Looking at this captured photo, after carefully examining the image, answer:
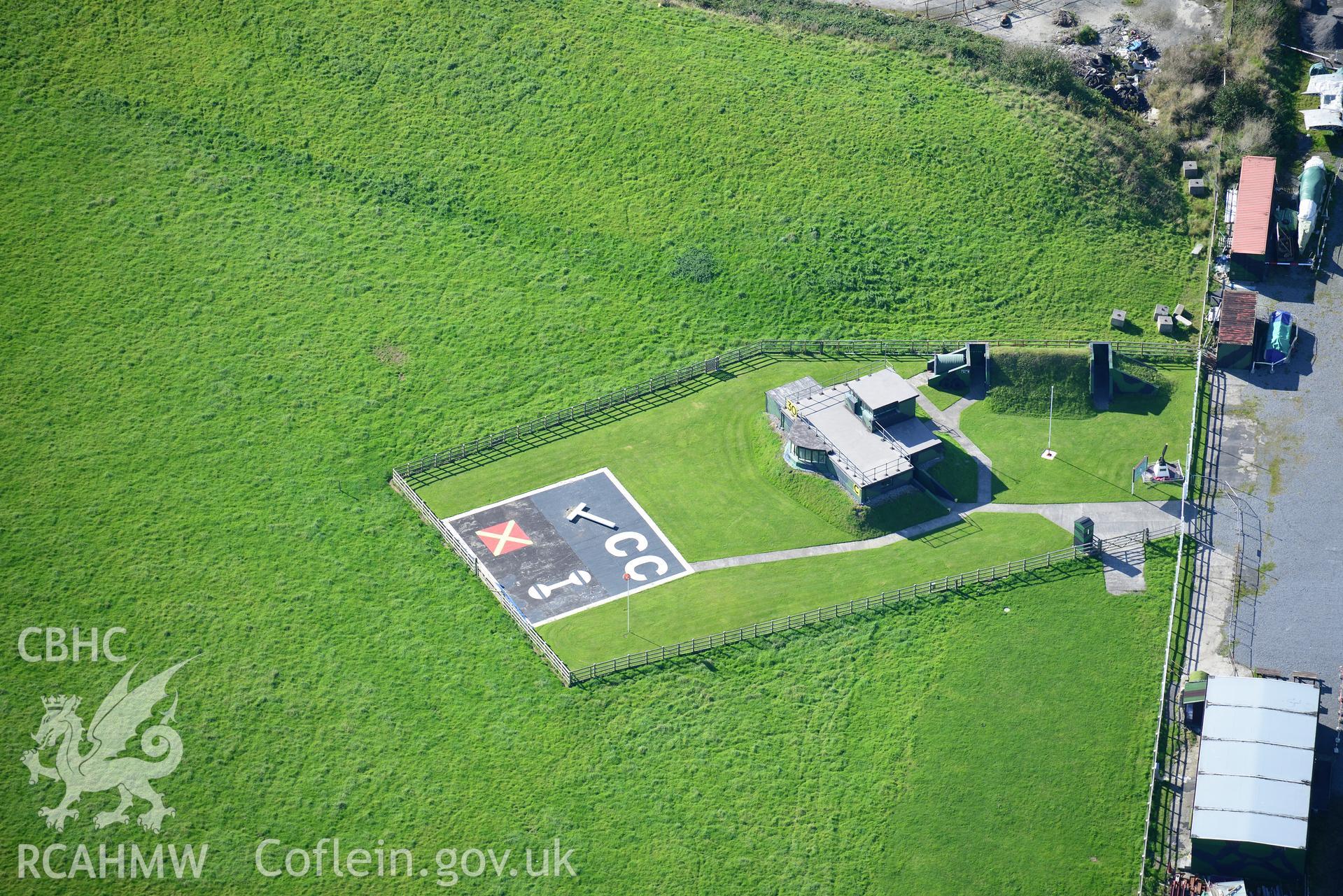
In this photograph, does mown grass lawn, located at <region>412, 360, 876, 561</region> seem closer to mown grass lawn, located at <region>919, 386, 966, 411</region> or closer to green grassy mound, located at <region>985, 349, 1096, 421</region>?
mown grass lawn, located at <region>919, 386, 966, 411</region>

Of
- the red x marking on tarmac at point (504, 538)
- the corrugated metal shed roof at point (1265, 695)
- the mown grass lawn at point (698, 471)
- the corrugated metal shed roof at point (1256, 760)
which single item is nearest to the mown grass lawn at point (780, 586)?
the mown grass lawn at point (698, 471)

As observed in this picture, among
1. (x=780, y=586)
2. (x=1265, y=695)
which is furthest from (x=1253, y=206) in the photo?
(x=780, y=586)

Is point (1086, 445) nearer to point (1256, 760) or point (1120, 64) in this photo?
point (1256, 760)

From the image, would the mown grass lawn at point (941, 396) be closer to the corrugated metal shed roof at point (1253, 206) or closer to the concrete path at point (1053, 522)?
the concrete path at point (1053, 522)

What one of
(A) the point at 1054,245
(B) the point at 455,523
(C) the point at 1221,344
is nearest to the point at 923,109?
(A) the point at 1054,245

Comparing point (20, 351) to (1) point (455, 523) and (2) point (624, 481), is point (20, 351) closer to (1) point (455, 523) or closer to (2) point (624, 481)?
(1) point (455, 523)

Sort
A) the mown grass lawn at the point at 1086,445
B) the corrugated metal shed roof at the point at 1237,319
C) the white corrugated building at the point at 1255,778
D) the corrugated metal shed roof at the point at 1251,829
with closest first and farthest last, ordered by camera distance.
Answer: the corrugated metal shed roof at the point at 1251,829 < the white corrugated building at the point at 1255,778 < the mown grass lawn at the point at 1086,445 < the corrugated metal shed roof at the point at 1237,319
